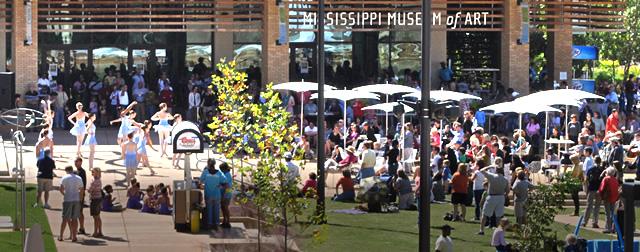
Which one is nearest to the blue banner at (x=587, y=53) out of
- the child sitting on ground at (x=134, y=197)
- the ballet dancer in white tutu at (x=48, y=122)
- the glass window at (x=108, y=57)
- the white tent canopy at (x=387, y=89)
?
the white tent canopy at (x=387, y=89)

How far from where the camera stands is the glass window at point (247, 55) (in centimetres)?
5012

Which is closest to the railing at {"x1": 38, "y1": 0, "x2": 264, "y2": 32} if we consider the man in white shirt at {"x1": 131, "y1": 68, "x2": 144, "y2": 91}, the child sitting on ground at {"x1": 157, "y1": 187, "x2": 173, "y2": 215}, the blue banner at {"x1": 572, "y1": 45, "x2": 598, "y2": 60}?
the man in white shirt at {"x1": 131, "y1": 68, "x2": 144, "y2": 91}

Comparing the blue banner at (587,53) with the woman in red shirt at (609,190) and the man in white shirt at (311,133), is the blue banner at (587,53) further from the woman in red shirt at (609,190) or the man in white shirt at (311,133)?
the woman in red shirt at (609,190)

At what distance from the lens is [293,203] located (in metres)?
23.5

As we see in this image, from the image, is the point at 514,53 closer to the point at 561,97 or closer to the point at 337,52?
the point at 337,52

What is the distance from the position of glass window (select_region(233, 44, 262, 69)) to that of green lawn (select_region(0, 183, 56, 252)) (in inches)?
668

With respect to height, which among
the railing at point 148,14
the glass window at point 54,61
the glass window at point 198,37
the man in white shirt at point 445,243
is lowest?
the man in white shirt at point 445,243

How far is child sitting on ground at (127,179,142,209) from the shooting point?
30.4m

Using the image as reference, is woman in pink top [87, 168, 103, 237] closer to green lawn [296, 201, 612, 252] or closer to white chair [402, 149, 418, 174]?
green lawn [296, 201, 612, 252]

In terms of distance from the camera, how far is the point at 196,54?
50031 mm

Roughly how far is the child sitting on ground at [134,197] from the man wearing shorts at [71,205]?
335 centimetres

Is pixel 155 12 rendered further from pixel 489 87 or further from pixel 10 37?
pixel 489 87

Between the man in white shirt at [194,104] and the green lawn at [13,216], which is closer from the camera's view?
the green lawn at [13,216]

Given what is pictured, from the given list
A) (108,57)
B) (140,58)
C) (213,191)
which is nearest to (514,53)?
(140,58)
